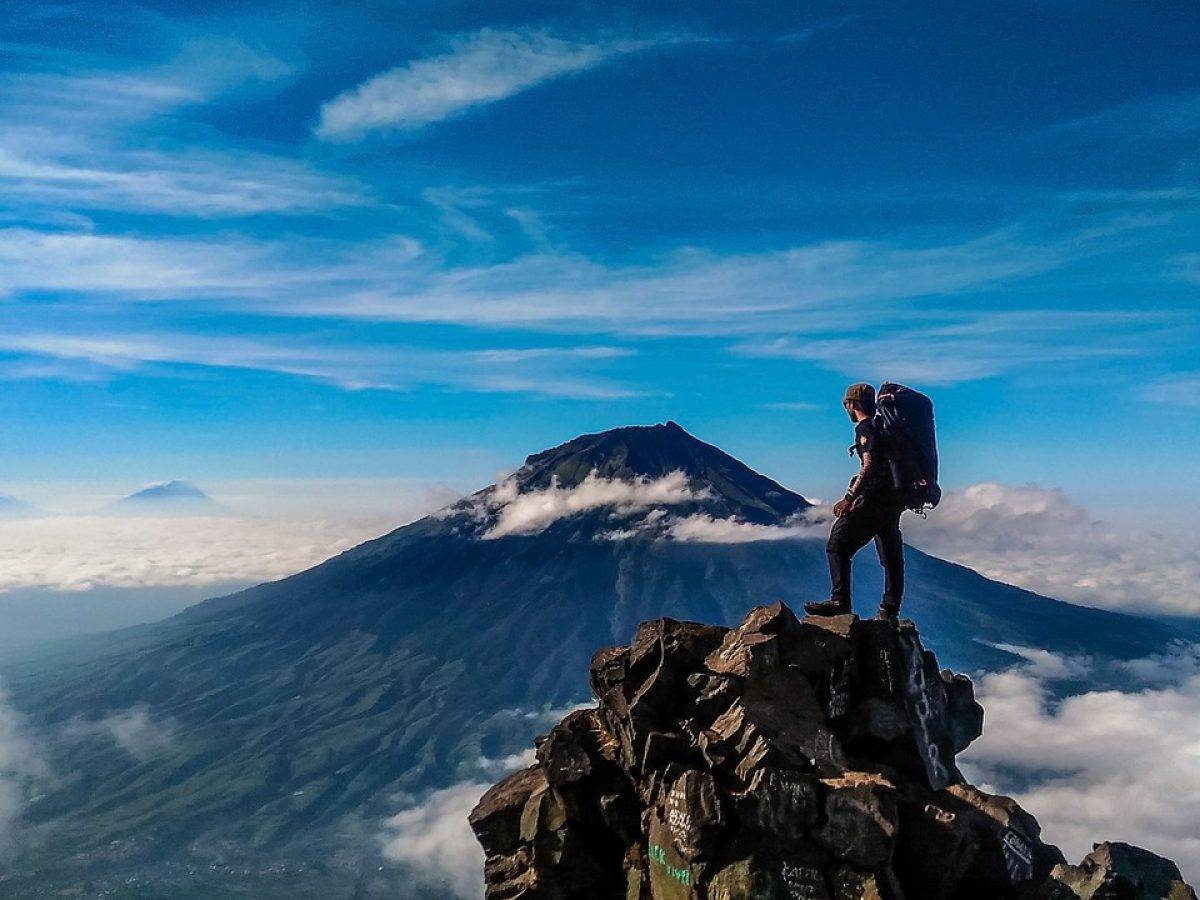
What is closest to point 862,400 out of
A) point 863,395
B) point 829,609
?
point 863,395

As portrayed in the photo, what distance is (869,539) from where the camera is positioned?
743 inches

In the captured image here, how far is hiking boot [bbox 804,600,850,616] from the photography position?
61.8ft

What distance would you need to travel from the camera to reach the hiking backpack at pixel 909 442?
18312mm

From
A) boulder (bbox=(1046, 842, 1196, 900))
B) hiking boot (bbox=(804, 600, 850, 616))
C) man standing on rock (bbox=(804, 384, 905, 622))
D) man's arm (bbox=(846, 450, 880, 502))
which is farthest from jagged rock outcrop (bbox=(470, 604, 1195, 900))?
man's arm (bbox=(846, 450, 880, 502))

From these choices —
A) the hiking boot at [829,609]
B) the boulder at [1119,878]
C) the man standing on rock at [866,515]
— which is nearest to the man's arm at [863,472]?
the man standing on rock at [866,515]

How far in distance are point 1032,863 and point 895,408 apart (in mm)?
8819

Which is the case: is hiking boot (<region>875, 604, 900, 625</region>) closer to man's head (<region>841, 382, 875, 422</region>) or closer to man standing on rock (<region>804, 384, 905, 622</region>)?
man standing on rock (<region>804, 384, 905, 622</region>)

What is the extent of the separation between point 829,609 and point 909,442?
402cm

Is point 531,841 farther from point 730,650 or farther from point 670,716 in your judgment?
point 730,650

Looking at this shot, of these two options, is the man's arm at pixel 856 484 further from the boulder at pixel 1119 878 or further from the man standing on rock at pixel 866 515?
the boulder at pixel 1119 878

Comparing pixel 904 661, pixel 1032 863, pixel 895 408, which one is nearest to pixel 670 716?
pixel 904 661

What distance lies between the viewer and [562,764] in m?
16.6

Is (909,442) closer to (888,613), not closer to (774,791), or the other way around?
(888,613)

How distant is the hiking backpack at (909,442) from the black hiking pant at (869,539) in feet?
1.82
